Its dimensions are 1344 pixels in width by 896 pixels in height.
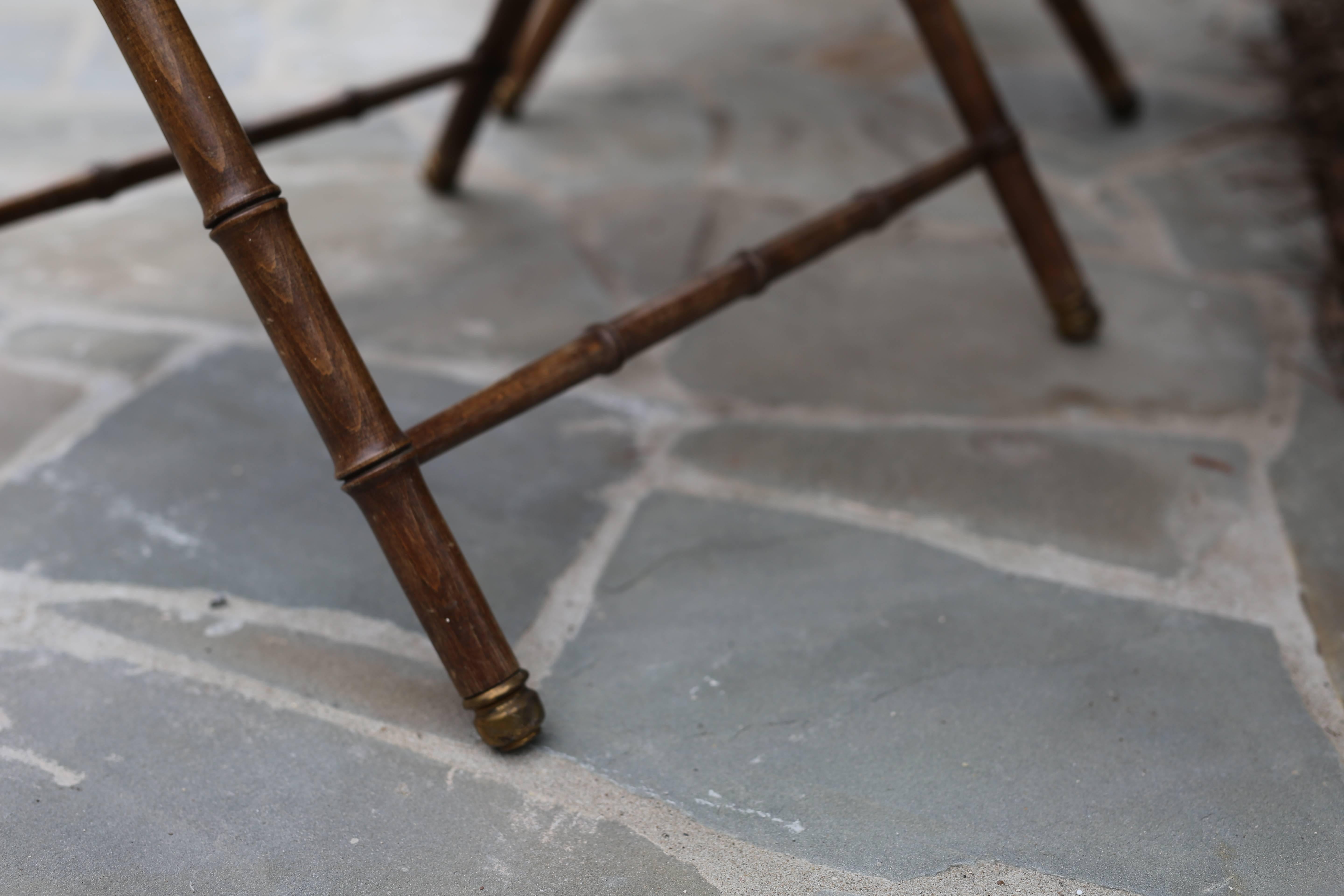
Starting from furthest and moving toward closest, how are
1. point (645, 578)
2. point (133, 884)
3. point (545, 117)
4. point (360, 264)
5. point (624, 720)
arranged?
point (545, 117) → point (360, 264) → point (645, 578) → point (624, 720) → point (133, 884)

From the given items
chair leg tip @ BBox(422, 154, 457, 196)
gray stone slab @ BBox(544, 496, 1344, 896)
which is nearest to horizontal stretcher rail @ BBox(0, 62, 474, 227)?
chair leg tip @ BBox(422, 154, 457, 196)

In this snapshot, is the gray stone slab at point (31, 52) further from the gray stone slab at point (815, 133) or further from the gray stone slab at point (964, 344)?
the gray stone slab at point (964, 344)

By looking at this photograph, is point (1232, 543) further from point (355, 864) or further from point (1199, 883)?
point (355, 864)

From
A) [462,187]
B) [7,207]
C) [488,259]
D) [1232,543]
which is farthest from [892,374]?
[7,207]

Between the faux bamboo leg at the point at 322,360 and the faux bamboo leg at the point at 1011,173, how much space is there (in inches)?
36.9

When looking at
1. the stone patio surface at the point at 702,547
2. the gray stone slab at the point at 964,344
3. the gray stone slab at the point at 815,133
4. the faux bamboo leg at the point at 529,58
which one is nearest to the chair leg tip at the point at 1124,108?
the stone patio surface at the point at 702,547

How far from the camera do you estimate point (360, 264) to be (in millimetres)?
1729

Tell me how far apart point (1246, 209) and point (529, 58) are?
136 cm

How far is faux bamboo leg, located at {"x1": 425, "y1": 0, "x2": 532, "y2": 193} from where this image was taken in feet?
5.80

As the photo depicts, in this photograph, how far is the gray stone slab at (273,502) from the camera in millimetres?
1095

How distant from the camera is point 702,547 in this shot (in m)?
1.16

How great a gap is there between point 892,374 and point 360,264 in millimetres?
843

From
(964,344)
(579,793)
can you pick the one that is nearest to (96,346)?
(579,793)

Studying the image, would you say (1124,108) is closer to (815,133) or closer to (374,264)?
(815,133)
